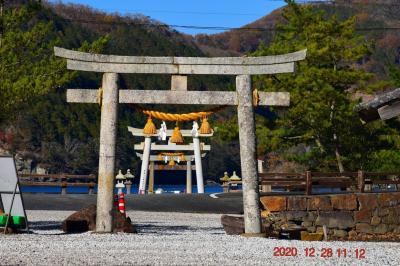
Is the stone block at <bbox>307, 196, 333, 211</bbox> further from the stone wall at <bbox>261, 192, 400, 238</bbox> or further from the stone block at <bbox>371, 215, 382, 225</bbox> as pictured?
the stone block at <bbox>371, 215, 382, 225</bbox>

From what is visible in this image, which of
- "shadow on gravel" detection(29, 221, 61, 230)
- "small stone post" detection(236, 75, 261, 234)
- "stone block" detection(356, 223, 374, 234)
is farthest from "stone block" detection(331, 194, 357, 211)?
"shadow on gravel" detection(29, 221, 61, 230)

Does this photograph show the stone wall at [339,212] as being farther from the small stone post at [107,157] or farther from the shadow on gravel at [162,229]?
the small stone post at [107,157]

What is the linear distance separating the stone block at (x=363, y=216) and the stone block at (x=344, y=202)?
21 cm

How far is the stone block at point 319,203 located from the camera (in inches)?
893

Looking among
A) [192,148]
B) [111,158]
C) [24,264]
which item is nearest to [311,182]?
[111,158]

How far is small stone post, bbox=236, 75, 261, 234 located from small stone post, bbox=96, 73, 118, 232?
9.53 ft

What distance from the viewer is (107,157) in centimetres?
1673

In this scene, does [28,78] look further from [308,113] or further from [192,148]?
[192,148]

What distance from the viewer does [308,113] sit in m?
32.6

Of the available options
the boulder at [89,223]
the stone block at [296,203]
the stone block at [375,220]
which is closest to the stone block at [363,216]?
the stone block at [375,220]

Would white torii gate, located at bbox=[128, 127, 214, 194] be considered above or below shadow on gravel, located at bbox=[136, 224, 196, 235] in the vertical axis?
above

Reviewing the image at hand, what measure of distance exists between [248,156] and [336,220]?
22.8 feet

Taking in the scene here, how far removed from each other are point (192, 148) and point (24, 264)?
3930 centimetres

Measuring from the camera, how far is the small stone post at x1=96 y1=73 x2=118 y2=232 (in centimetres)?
1673
